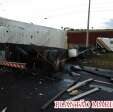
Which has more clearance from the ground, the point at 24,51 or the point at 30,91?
the point at 24,51

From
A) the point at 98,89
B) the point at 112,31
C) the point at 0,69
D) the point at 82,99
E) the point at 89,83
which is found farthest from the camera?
the point at 112,31

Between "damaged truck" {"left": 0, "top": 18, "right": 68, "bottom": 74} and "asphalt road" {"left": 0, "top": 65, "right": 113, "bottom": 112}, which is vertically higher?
"damaged truck" {"left": 0, "top": 18, "right": 68, "bottom": 74}

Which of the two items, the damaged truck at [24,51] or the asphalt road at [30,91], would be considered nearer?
the asphalt road at [30,91]

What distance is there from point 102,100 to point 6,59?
4598 millimetres

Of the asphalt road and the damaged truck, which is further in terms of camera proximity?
the damaged truck

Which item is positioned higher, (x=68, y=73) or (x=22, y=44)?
(x=22, y=44)

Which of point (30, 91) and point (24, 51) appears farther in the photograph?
point (24, 51)

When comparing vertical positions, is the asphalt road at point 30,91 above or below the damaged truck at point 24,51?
below

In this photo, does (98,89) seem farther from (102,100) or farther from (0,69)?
(0,69)

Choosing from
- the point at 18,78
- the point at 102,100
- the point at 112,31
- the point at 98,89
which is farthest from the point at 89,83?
the point at 112,31

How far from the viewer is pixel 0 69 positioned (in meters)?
10.2

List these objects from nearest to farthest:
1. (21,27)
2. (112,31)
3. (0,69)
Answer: (0,69)
(21,27)
(112,31)

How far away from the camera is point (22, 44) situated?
37.1 ft

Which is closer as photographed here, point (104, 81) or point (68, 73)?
point (104, 81)
